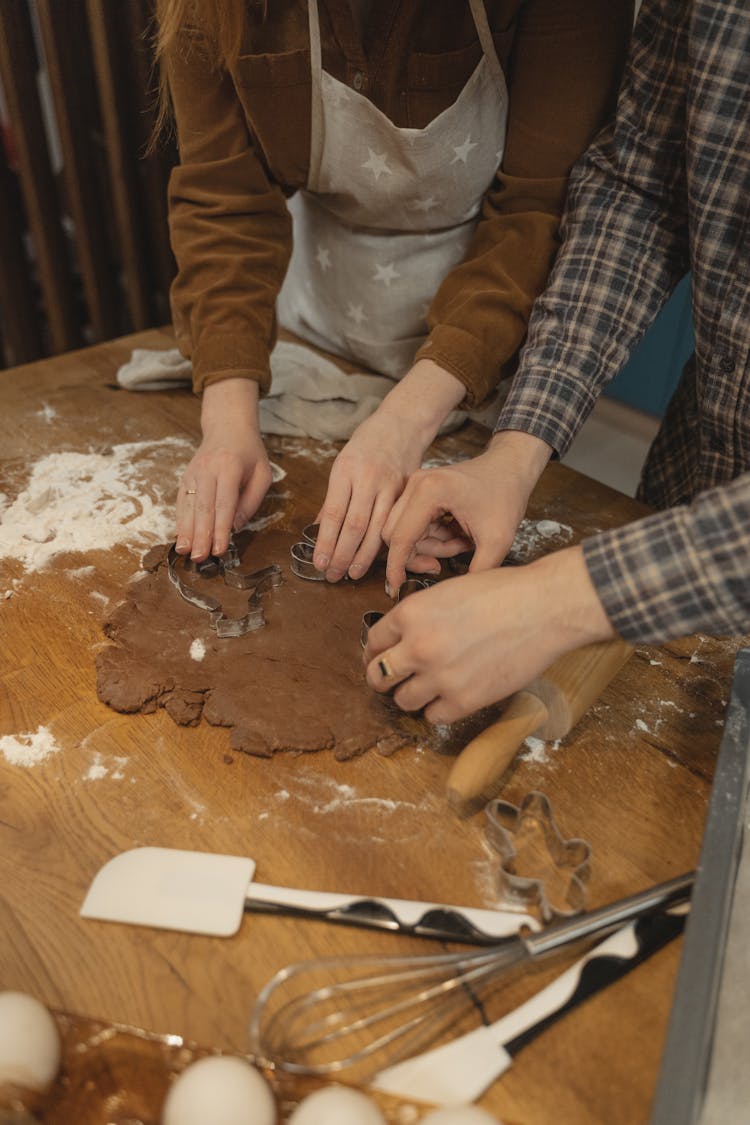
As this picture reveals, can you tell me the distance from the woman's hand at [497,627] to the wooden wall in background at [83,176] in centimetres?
146

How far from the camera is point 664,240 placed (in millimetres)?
1112

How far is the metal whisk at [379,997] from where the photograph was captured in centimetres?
63

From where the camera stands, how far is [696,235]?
1023 millimetres

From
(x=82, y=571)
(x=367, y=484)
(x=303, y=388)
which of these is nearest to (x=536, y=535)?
(x=367, y=484)

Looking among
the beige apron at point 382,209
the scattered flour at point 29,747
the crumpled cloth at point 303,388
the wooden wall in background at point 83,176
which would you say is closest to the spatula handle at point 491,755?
the scattered flour at point 29,747

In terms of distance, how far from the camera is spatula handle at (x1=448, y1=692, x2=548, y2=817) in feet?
2.54

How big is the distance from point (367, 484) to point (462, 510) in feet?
0.43

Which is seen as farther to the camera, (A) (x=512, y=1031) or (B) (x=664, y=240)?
(B) (x=664, y=240)

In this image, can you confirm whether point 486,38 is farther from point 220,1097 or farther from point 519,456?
point 220,1097

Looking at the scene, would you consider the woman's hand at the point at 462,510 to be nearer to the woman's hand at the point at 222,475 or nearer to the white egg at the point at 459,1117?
the woman's hand at the point at 222,475

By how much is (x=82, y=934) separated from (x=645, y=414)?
1.94 metres

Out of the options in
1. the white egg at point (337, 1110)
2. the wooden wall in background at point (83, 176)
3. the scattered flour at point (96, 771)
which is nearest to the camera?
the white egg at point (337, 1110)

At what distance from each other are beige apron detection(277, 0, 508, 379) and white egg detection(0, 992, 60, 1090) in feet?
3.63

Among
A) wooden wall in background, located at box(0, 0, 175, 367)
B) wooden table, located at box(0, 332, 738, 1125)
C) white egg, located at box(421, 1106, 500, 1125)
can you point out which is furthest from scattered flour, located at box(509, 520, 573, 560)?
wooden wall in background, located at box(0, 0, 175, 367)
